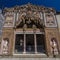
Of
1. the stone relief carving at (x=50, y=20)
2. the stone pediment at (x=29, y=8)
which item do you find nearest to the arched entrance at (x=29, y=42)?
the stone relief carving at (x=50, y=20)

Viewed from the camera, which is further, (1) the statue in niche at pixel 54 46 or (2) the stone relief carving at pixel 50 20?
(2) the stone relief carving at pixel 50 20

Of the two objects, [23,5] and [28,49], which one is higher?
[23,5]

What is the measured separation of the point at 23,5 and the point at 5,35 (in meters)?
3.35

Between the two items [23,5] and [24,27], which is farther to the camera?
[23,5]

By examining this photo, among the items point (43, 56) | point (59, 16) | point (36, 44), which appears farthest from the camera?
point (59, 16)

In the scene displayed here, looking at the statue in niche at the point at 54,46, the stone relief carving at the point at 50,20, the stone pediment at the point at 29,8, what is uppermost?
the stone pediment at the point at 29,8

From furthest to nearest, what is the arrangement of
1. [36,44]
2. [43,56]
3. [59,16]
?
[59,16], [36,44], [43,56]

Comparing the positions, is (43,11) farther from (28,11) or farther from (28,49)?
(28,49)

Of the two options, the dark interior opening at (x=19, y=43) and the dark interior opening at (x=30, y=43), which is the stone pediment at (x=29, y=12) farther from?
the dark interior opening at (x=30, y=43)

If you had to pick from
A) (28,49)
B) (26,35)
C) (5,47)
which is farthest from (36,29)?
(5,47)

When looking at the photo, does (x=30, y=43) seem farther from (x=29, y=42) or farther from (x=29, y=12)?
(x=29, y=12)

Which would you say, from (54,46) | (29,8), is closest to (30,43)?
(54,46)

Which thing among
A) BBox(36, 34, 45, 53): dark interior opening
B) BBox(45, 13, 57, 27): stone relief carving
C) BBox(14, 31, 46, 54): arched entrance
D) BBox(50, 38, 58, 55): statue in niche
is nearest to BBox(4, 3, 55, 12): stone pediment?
BBox(45, 13, 57, 27): stone relief carving

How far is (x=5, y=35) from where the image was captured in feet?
44.9
